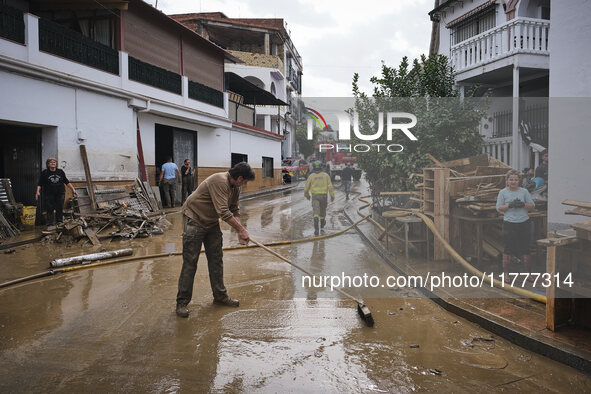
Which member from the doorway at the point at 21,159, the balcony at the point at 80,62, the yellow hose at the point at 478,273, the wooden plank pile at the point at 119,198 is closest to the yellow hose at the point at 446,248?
the yellow hose at the point at 478,273

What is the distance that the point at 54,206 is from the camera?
9.63 metres

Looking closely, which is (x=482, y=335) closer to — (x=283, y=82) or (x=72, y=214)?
(x=72, y=214)

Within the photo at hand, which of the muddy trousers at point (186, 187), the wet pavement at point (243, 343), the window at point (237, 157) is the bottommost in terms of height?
the wet pavement at point (243, 343)

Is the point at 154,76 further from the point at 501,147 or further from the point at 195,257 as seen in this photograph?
the point at 195,257

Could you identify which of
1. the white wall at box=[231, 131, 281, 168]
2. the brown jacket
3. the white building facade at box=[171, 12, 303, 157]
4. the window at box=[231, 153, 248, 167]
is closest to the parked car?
the white wall at box=[231, 131, 281, 168]

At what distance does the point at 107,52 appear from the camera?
12633 millimetres

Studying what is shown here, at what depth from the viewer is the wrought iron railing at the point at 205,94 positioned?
56.7 feet

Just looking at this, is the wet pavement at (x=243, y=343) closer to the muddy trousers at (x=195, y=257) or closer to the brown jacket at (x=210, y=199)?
the muddy trousers at (x=195, y=257)

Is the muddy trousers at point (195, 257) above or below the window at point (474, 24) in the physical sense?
below

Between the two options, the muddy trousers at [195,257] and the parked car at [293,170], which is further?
the parked car at [293,170]

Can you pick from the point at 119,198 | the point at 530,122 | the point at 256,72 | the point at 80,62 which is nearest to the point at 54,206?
the point at 119,198

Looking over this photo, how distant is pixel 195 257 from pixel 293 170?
2569cm

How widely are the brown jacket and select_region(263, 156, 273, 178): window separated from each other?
2088 cm

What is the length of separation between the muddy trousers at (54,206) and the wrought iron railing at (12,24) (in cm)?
372
